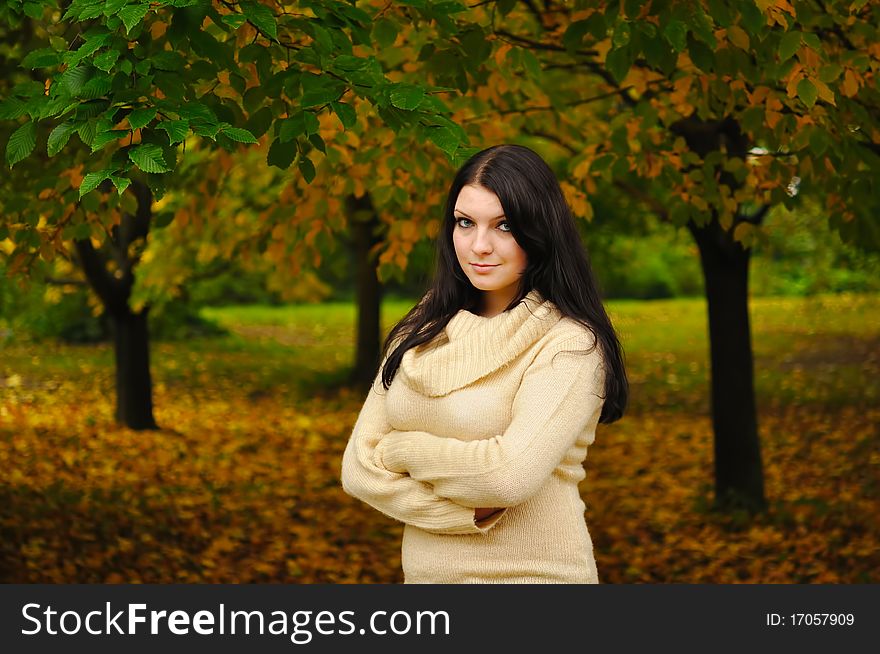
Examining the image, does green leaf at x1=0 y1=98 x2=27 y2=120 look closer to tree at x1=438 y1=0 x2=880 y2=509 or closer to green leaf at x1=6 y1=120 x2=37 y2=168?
green leaf at x1=6 y1=120 x2=37 y2=168

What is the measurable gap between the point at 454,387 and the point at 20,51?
459cm

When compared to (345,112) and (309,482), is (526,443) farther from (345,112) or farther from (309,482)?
(309,482)

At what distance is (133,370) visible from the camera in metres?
10.2

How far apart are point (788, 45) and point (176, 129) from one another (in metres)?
2.41

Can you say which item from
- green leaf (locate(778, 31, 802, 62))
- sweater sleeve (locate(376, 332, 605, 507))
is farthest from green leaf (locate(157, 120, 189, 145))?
green leaf (locate(778, 31, 802, 62))

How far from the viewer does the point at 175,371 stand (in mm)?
16688

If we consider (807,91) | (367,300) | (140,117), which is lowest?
(140,117)

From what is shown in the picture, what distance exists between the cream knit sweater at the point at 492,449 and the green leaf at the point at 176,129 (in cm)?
85

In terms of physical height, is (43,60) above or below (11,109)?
A: above

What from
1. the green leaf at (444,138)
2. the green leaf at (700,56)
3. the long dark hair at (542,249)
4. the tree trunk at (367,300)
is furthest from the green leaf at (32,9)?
the tree trunk at (367,300)

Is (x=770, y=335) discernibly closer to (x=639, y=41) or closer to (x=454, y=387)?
(x=639, y=41)

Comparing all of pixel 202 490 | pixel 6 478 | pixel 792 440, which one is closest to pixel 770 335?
pixel 792 440

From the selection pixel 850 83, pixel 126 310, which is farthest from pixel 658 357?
pixel 850 83

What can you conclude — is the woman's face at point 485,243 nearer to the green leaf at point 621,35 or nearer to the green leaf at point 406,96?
the green leaf at point 406,96
